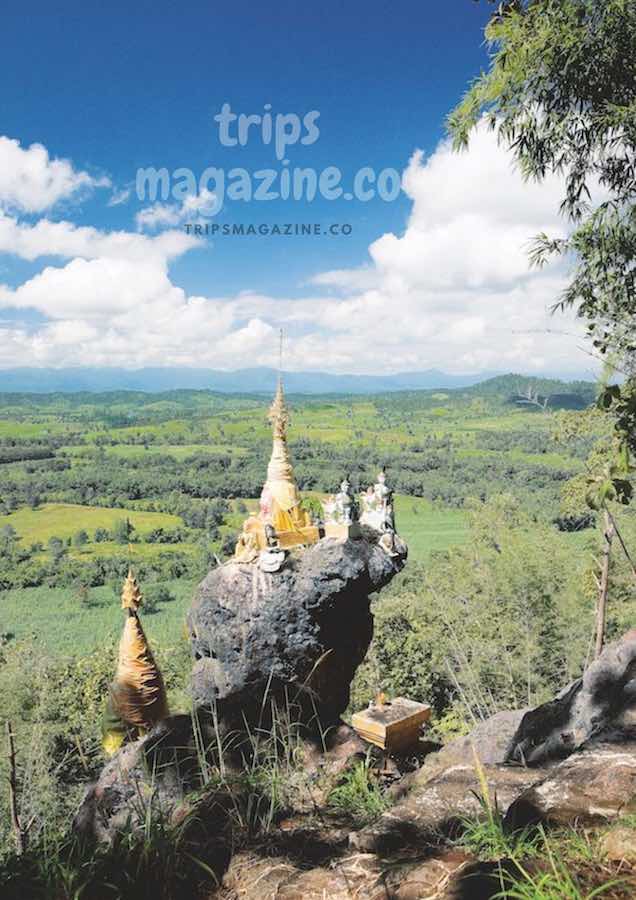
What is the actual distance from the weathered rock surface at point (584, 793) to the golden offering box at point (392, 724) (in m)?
7.62

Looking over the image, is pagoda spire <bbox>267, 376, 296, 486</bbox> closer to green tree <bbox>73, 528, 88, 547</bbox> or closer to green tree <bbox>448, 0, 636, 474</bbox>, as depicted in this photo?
green tree <bbox>448, 0, 636, 474</bbox>

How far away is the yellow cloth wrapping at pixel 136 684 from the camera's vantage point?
8.38 m

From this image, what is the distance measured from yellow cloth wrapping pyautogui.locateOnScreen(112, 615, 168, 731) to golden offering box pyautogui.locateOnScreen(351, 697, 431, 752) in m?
3.32

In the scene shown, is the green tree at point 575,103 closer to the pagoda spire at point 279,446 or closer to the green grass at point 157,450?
the pagoda spire at point 279,446

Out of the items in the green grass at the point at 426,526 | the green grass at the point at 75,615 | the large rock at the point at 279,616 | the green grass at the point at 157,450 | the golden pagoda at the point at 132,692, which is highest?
the large rock at the point at 279,616

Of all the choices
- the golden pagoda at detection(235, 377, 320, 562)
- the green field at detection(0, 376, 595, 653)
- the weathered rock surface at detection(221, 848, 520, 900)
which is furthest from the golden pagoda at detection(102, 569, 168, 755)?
the weathered rock surface at detection(221, 848, 520, 900)

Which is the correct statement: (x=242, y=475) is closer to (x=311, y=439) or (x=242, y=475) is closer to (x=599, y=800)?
(x=311, y=439)

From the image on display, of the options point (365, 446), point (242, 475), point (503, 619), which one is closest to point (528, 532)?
point (503, 619)

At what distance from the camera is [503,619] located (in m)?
17.9

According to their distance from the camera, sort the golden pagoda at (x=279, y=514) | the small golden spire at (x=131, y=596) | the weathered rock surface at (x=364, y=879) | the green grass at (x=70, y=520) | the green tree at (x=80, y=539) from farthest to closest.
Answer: the green grass at (x=70, y=520)
the green tree at (x=80, y=539)
the golden pagoda at (x=279, y=514)
the small golden spire at (x=131, y=596)
the weathered rock surface at (x=364, y=879)

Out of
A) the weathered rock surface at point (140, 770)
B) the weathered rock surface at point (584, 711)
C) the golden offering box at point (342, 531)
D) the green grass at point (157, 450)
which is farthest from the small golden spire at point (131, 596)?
the green grass at point (157, 450)

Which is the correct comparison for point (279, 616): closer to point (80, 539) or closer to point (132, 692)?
point (132, 692)

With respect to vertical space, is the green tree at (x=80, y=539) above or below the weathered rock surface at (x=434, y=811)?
below

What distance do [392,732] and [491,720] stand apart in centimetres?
265
